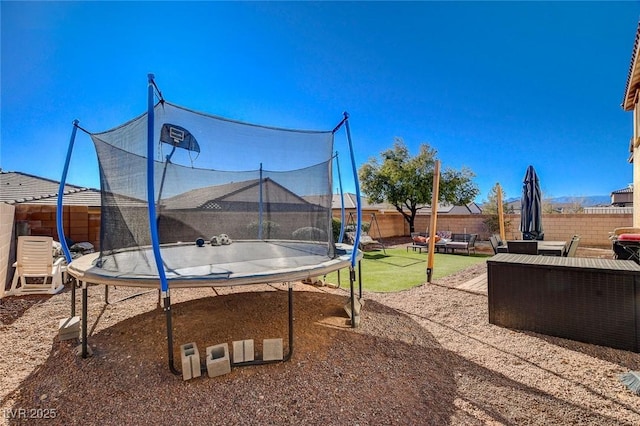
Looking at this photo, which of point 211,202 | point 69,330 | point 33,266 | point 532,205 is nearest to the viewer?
point 69,330

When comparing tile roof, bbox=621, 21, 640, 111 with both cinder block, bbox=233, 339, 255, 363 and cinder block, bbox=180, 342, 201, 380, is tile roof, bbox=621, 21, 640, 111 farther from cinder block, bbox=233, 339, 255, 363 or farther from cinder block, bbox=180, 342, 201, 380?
cinder block, bbox=180, 342, 201, 380

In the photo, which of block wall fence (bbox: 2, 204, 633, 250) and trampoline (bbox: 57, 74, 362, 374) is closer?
trampoline (bbox: 57, 74, 362, 374)

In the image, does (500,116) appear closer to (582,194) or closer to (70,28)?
(70,28)

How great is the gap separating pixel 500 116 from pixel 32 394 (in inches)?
530

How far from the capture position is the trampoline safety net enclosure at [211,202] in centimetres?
220

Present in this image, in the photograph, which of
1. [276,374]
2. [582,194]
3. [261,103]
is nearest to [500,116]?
[261,103]

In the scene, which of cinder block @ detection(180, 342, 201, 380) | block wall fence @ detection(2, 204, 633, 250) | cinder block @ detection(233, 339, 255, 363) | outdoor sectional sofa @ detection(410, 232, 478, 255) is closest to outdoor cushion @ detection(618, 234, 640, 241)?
cinder block @ detection(233, 339, 255, 363)

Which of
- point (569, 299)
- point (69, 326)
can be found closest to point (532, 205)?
point (569, 299)

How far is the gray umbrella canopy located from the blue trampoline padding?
4045 millimetres

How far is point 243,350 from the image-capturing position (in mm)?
1932

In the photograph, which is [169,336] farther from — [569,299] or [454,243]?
[454,243]

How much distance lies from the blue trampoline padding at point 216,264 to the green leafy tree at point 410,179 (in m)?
10.7

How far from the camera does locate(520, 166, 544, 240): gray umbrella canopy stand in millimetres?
5004

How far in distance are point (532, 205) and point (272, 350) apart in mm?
5346
